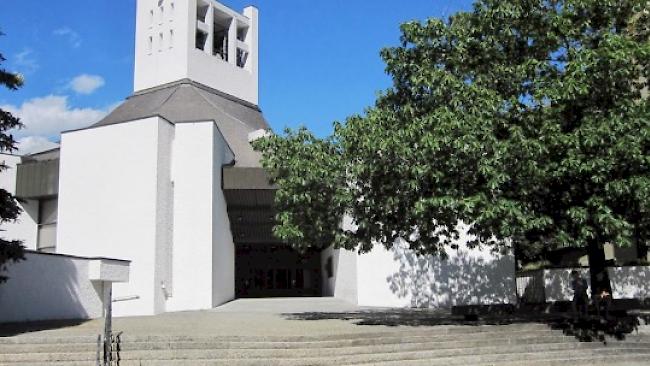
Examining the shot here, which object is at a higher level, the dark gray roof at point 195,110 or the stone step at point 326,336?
the dark gray roof at point 195,110

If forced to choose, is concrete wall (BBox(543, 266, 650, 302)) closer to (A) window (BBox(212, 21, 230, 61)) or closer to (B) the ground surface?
(B) the ground surface

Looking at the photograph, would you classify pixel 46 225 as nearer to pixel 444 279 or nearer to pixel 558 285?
pixel 444 279

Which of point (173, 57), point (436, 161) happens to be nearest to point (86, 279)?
point (436, 161)

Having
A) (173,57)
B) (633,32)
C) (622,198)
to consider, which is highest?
(173,57)

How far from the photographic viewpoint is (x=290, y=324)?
1498 centimetres

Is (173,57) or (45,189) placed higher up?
(173,57)

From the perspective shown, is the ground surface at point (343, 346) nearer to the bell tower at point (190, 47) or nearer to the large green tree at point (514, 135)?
the large green tree at point (514, 135)

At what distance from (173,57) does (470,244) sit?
89.2 ft

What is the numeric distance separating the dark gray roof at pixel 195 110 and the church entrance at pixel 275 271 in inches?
375

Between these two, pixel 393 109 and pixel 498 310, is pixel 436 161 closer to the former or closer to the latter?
pixel 393 109

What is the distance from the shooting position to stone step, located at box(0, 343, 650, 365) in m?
10.1

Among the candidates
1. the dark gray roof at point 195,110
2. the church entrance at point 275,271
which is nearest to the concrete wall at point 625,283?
the dark gray roof at point 195,110

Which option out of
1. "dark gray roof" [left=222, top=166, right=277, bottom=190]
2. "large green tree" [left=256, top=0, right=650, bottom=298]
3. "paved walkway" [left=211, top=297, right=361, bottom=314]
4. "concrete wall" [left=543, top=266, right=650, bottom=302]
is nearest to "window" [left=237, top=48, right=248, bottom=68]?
"dark gray roof" [left=222, top=166, right=277, bottom=190]

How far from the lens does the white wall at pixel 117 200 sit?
22.0m
